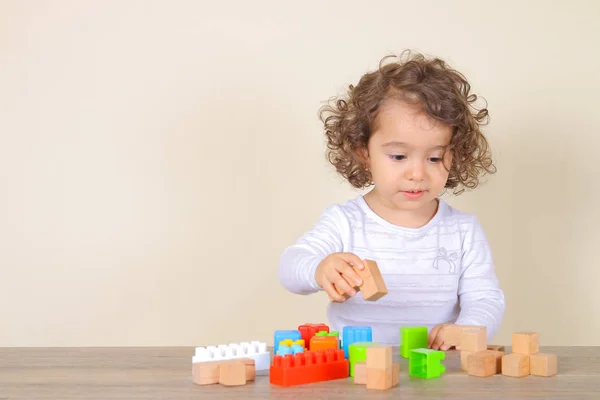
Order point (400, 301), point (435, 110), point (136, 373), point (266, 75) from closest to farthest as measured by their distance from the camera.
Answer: point (136, 373)
point (435, 110)
point (400, 301)
point (266, 75)

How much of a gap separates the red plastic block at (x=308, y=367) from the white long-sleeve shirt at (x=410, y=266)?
60 cm

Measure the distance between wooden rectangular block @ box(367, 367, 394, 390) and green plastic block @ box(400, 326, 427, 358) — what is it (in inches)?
8.9

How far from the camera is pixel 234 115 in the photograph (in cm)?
246

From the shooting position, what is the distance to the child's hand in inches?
46.3

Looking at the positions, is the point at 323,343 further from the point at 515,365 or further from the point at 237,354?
the point at 515,365

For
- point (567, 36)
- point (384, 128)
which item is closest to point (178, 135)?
point (384, 128)

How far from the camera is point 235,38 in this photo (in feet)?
8.09

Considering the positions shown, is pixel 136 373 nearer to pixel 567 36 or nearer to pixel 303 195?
pixel 303 195

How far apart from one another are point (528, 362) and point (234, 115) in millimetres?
1535

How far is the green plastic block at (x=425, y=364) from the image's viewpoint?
3.44ft

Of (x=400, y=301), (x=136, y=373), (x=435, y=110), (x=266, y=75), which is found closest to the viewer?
(x=136, y=373)

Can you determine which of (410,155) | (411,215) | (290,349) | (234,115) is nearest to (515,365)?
(290,349)

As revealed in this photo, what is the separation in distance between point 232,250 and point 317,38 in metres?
0.69

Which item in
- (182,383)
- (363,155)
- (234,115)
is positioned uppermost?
(234,115)
